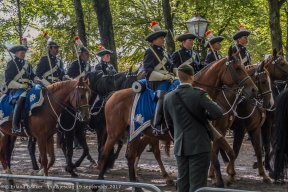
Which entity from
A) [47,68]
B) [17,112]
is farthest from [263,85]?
[47,68]

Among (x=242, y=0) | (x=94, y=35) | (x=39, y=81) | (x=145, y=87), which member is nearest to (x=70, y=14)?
(x=94, y=35)

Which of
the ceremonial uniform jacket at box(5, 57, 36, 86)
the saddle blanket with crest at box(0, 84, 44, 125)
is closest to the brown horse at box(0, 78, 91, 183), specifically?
the saddle blanket with crest at box(0, 84, 44, 125)

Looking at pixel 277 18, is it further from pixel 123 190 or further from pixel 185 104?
pixel 185 104

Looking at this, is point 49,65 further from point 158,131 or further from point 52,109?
point 158,131

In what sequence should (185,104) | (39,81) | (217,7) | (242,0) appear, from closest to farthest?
(185,104), (39,81), (242,0), (217,7)

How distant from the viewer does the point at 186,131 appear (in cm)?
815

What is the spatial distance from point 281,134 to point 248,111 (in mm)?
3325

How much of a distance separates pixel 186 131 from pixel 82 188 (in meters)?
4.70

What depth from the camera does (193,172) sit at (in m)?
8.09

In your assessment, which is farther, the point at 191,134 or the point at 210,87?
the point at 210,87

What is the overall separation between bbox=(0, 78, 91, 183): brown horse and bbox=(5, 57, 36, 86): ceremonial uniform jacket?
0.80 meters

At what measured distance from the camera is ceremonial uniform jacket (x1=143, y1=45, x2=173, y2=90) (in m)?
11.7

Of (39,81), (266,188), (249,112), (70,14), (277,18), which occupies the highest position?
(70,14)

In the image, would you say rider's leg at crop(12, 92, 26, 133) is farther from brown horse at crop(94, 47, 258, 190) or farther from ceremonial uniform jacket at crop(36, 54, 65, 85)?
brown horse at crop(94, 47, 258, 190)
